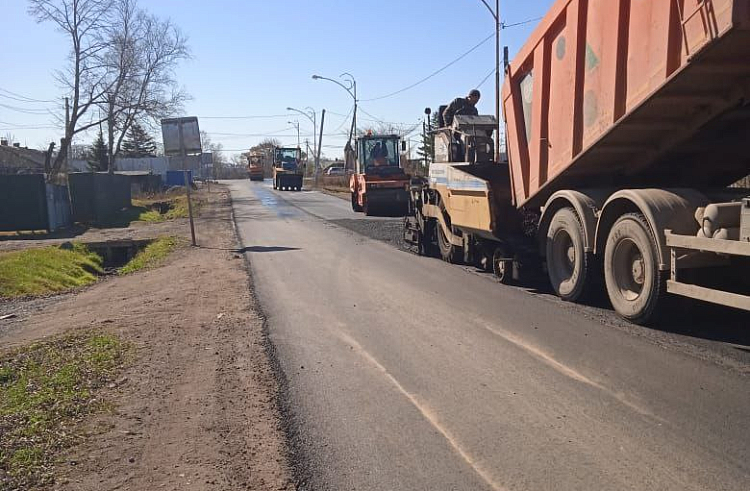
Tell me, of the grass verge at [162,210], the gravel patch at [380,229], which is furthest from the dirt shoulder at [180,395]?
the grass verge at [162,210]

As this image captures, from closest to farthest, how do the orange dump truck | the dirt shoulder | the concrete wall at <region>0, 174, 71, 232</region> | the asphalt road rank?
1. the asphalt road
2. the dirt shoulder
3. the orange dump truck
4. the concrete wall at <region>0, 174, 71, 232</region>

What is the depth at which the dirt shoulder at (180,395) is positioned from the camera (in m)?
4.25

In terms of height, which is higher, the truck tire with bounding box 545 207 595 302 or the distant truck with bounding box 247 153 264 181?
the distant truck with bounding box 247 153 264 181

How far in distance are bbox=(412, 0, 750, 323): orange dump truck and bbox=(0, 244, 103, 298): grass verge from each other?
325 inches

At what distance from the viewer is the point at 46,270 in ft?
48.4

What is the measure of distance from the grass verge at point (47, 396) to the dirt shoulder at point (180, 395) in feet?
0.52

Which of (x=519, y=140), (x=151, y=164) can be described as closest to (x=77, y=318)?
(x=519, y=140)

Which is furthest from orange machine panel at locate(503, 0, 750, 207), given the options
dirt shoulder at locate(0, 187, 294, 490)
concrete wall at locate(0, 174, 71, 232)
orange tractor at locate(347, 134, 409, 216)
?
concrete wall at locate(0, 174, 71, 232)

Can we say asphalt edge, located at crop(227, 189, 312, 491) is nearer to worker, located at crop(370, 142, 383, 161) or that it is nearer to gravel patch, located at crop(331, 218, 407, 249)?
gravel patch, located at crop(331, 218, 407, 249)

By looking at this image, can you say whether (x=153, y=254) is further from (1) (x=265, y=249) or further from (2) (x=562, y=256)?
(2) (x=562, y=256)

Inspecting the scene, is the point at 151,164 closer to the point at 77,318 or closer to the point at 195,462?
the point at 77,318

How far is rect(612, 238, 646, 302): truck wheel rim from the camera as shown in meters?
7.60

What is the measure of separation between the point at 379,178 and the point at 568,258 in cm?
1854

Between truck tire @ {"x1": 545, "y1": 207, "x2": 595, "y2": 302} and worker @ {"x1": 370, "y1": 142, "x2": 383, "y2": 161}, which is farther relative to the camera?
worker @ {"x1": 370, "y1": 142, "x2": 383, "y2": 161}
